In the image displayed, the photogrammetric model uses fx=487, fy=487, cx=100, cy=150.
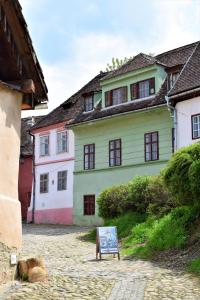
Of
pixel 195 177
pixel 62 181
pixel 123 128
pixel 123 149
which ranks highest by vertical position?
pixel 123 128

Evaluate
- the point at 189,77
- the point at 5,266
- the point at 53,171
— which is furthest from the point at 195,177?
the point at 53,171

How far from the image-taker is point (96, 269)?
12070 millimetres

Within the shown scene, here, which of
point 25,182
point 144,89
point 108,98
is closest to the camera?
point 144,89

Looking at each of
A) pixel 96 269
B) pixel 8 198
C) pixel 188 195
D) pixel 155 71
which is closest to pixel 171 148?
pixel 155 71

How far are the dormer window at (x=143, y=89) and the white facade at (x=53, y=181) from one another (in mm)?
5791

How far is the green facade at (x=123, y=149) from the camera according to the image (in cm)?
2531

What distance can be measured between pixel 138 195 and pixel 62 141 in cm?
1245

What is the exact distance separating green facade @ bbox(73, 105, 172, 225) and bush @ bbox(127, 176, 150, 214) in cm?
456

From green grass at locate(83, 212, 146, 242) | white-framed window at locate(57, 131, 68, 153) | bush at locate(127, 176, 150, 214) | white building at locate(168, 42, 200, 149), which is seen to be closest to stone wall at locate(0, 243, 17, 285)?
green grass at locate(83, 212, 146, 242)

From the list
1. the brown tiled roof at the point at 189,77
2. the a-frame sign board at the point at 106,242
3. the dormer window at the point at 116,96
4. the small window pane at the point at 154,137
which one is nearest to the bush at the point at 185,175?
the a-frame sign board at the point at 106,242

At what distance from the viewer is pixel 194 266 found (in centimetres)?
1162

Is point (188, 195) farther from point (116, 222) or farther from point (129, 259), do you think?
point (116, 222)

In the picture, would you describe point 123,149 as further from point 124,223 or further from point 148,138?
point 124,223

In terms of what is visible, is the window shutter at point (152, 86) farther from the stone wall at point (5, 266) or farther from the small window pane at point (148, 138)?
the stone wall at point (5, 266)
